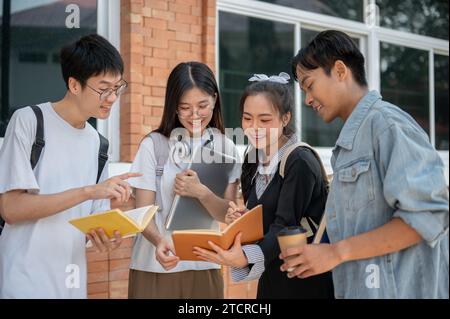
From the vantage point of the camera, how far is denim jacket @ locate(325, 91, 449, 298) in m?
1.74

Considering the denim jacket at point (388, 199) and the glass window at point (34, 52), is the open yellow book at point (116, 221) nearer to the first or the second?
the denim jacket at point (388, 199)

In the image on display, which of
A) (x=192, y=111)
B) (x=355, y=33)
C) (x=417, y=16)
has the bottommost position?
(x=192, y=111)

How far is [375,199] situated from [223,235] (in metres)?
0.57

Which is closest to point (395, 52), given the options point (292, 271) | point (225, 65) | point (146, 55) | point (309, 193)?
point (225, 65)

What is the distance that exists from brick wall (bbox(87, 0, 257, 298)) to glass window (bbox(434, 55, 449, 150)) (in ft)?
11.4

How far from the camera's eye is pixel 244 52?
203 inches

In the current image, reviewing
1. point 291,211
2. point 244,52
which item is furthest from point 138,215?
point 244,52

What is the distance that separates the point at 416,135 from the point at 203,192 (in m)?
1.16

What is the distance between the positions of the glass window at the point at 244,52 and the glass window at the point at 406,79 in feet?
4.43

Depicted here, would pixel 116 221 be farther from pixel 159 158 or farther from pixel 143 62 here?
pixel 143 62

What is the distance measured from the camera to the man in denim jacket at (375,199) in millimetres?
1749

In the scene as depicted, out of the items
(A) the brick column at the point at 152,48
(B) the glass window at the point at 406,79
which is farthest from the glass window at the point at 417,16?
(A) the brick column at the point at 152,48

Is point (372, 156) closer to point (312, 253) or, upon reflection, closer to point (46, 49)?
point (312, 253)

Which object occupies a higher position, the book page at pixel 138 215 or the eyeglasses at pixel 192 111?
the eyeglasses at pixel 192 111
